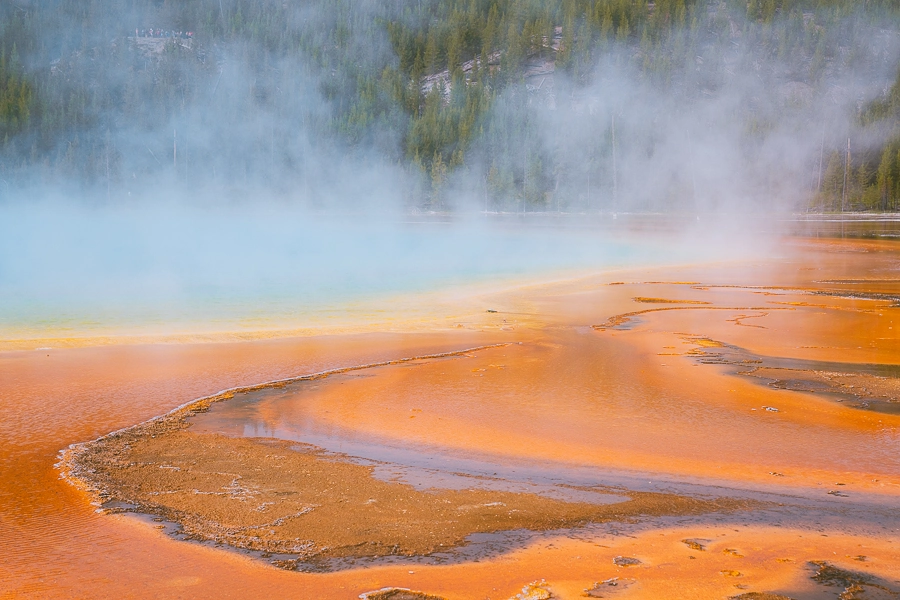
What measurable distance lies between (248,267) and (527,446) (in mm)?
18012

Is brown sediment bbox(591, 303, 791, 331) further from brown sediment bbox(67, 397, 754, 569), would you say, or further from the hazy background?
the hazy background

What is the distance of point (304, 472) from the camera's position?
5008 millimetres

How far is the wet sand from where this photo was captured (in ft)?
12.0

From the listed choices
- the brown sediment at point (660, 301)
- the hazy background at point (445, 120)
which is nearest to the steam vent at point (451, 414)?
the brown sediment at point (660, 301)

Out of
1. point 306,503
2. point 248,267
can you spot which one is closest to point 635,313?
point 306,503

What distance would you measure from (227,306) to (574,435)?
9.27 metres

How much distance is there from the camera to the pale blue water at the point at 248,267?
12.7 metres

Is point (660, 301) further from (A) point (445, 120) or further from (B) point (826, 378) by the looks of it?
(A) point (445, 120)

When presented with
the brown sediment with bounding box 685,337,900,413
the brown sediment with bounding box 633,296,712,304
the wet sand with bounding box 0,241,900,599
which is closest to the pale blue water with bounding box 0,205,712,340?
the wet sand with bounding box 0,241,900,599

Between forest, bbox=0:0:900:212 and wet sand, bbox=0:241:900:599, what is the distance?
183ft

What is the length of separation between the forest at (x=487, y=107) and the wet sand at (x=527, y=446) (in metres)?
55.8

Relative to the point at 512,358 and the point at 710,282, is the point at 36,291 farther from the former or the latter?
the point at 710,282

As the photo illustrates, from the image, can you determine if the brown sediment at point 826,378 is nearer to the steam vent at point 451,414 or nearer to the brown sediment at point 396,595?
the steam vent at point 451,414

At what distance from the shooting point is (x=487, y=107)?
2911 inches
